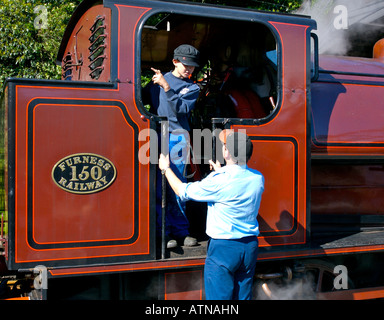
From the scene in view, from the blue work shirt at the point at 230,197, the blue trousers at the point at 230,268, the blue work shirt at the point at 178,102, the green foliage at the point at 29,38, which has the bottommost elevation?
the blue trousers at the point at 230,268

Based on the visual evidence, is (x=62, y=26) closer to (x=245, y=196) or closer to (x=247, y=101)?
(x=247, y=101)

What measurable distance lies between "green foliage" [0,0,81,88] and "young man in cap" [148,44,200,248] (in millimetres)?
6017

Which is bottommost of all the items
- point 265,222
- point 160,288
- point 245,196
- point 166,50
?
point 160,288

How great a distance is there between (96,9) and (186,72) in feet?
2.88

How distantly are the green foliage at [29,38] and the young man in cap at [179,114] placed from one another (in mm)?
6017

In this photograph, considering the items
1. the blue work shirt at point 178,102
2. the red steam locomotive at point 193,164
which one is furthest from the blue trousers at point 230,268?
the blue work shirt at point 178,102

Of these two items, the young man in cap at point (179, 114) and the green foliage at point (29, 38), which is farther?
the green foliage at point (29, 38)

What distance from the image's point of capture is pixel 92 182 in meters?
2.58

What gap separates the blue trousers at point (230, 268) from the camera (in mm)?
2381

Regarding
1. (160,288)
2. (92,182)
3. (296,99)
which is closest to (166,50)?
(296,99)

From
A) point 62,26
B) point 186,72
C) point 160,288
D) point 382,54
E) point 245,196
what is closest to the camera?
point 245,196

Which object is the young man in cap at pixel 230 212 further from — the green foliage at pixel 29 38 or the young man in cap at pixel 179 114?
the green foliage at pixel 29 38

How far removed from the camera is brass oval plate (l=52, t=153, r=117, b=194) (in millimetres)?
2523

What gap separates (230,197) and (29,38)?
747 cm
